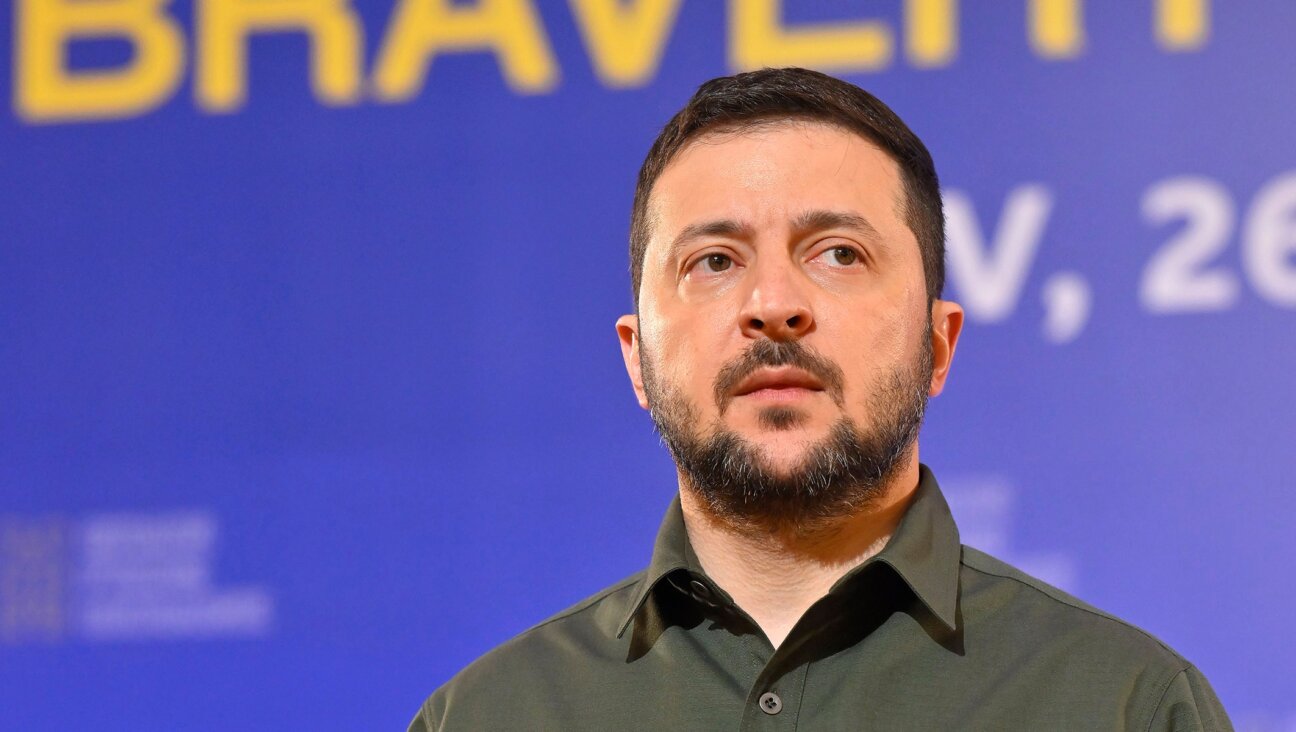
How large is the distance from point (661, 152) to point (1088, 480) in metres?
1.07

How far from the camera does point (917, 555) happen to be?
1.32 metres

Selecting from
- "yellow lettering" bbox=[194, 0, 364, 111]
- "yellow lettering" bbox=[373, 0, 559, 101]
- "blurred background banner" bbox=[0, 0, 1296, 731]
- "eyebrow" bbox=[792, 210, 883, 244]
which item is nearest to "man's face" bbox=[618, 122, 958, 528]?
"eyebrow" bbox=[792, 210, 883, 244]

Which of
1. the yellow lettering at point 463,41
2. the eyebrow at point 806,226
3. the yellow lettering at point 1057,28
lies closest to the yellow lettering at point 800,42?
the yellow lettering at point 1057,28

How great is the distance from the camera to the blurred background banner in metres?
2.26

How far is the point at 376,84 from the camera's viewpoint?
2629mm

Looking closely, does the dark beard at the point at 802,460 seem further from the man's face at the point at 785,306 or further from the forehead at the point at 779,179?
the forehead at the point at 779,179

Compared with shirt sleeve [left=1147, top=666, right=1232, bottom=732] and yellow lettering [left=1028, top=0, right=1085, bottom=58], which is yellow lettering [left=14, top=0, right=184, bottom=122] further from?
shirt sleeve [left=1147, top=666, right=1232, bottom=732]

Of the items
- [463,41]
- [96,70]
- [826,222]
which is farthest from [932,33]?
[96,70]

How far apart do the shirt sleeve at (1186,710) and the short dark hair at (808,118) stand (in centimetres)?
43

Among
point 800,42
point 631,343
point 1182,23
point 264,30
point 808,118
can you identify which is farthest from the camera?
point 264,30

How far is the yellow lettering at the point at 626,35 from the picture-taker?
2529mm

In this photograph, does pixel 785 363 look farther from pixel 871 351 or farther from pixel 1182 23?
pixel 1182 23

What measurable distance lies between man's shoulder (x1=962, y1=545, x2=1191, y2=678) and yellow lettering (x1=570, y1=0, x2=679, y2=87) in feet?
4.46

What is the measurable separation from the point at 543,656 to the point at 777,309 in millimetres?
418
